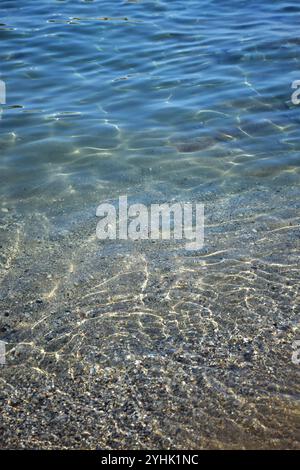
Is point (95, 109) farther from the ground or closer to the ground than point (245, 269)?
farther from the ground

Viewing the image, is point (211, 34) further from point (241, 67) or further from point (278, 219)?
point (278, 219)

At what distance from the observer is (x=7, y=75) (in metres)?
9.37

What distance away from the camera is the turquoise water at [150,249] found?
137 inches

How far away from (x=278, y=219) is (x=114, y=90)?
14.5 feet

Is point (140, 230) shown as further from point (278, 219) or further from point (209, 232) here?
point (278, 219)

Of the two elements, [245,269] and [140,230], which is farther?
[140,230]

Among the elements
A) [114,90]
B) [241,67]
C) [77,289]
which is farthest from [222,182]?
[241,67]

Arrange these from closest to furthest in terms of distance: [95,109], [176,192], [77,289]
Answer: [77,289], [176,192], [95,109]

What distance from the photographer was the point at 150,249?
207 inches

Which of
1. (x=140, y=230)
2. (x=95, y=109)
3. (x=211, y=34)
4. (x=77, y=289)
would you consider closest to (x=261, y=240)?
(x=140, y=230)

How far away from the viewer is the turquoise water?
3492 millimetres
